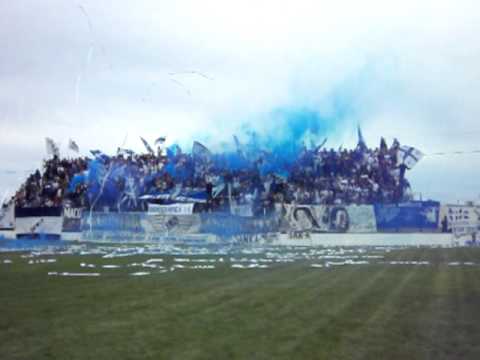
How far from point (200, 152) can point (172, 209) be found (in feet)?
18.2

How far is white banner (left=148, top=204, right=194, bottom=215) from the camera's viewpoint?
47.5 meters

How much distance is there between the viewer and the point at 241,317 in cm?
1146

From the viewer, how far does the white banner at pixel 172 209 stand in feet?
156

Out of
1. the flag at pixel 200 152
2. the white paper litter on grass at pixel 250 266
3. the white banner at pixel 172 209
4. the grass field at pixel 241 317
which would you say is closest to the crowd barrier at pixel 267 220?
the white banner at pixel 172 209

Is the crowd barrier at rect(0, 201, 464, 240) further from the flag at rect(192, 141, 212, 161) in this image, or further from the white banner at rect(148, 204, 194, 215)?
the flag at rect(192, 141, 212, 161)

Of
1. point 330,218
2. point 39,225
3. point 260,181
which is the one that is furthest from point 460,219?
point 39,225

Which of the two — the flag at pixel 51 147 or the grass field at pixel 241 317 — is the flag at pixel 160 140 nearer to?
the flag at pixel 51 147

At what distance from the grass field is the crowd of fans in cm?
2744

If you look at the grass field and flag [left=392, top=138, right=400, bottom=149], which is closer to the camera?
the grass field

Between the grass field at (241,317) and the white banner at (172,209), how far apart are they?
27.3 metres

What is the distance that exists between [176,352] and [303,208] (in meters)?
37.1

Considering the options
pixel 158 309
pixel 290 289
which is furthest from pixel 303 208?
pixel 158 309

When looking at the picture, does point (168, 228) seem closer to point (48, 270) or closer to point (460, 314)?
point (48, 270)

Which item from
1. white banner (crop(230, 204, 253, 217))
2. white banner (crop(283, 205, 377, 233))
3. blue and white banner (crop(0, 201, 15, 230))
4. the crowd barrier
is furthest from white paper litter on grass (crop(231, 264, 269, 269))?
blue and white banner (crop(0, 201, 15, 230))
